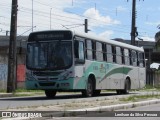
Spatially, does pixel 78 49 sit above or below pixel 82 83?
above

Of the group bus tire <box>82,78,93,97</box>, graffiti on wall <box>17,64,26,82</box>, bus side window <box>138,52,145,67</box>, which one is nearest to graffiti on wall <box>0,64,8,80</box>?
graffiti on wall <box>17,64,26,82</box>

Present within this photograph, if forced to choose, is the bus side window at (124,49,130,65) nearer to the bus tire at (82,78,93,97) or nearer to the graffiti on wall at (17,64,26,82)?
the bus tire at (82,78,93,97)

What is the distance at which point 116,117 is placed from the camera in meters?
14.5

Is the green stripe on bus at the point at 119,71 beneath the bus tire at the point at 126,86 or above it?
above

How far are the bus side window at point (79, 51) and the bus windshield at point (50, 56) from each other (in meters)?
0.31

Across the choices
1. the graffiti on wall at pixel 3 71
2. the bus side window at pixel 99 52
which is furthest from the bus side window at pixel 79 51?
the graffiti on wall at pixel 3 71

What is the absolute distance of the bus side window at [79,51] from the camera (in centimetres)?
2284

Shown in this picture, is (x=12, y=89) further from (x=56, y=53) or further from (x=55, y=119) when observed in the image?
(x=55, y=119)

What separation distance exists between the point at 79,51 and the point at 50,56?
58.0 inches

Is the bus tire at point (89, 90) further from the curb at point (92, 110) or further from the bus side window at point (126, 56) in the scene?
the bus side window at point (126, 56)

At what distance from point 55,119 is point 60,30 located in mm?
10164

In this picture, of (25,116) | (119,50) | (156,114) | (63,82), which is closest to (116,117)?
(156,114)

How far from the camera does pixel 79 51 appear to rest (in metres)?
23.1

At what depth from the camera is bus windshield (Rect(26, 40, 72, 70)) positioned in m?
22.7
